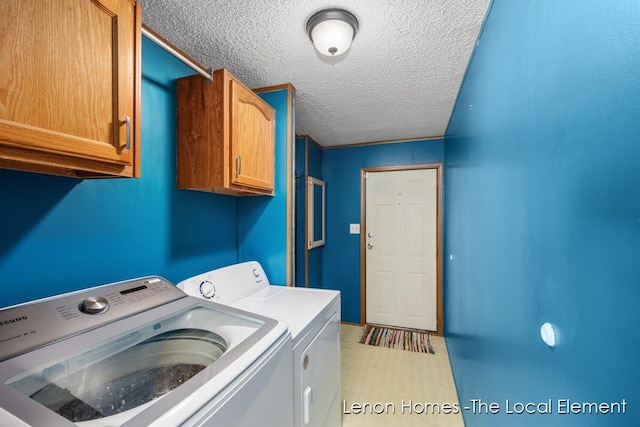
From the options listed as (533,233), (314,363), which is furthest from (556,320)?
(314,363)

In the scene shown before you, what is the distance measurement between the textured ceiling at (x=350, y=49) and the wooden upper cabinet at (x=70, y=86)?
48 centimetres

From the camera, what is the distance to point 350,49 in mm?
1511

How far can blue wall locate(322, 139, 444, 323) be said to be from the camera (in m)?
3.38

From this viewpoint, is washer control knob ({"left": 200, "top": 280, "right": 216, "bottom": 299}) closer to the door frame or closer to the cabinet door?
the cabinet door

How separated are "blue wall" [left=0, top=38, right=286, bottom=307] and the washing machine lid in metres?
0.34

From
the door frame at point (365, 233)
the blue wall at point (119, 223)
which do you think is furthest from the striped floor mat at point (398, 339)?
the blue wall at point (119, 223)

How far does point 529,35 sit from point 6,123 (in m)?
1.40

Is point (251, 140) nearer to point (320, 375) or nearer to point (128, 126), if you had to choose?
point (128, 126)

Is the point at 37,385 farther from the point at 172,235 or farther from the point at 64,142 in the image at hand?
the point at 172,235

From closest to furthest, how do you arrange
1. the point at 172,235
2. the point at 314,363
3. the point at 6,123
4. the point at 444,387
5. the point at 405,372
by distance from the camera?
the point at 6,123 → the point at 314,363 → the point at 172,235 → the point at 444,387 → the point at 405,372

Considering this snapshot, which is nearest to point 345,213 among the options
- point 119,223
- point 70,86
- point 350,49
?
point 350,49

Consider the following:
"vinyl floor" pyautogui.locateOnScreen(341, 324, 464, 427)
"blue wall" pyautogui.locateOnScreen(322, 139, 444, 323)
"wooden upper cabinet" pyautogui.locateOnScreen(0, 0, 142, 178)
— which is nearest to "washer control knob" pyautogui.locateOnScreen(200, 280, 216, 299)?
"wooden upper cabinet" pyautogui.locateOnScreen(0, 0, 142, 178)

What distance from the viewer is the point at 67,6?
742 mm

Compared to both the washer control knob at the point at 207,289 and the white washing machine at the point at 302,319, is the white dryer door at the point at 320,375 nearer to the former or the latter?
the white washing machine at the point at 302,319
